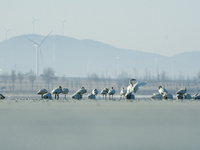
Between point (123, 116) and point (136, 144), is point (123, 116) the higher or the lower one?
the higher one

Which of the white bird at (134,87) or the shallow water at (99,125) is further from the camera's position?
the white bird at (134,87)

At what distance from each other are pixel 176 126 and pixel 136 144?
3132 millimetres

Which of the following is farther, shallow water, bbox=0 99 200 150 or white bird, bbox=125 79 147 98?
white bird, bbox=125 79 147 98

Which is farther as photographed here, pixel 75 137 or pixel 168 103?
pixel 168 103

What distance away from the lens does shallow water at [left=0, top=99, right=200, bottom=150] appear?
2731cm

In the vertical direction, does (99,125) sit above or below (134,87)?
below

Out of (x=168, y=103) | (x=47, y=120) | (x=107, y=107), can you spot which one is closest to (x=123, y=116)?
(x=107, y=107)

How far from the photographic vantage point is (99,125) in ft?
92.8

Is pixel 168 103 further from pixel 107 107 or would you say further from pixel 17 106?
pixel 17 106

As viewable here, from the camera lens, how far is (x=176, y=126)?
28328 mm

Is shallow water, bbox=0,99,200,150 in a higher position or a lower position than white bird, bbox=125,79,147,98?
lower

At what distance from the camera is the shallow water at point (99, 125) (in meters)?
27.3

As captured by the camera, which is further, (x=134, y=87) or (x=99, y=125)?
(x=134, y=87)

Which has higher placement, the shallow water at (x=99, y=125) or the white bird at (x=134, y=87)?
the white bird at (x=134, y=87)
